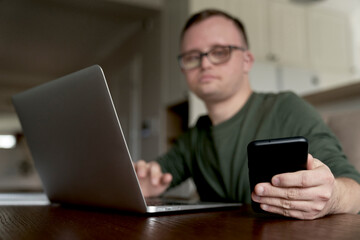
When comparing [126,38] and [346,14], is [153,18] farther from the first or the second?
[346,14]

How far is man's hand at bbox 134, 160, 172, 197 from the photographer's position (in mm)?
871

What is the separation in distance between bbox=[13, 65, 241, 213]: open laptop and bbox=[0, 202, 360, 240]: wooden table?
0.19ft

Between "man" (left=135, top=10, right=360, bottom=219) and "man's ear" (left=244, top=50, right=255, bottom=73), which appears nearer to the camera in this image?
"man" (left=135, top=10, right=360, bottom=219)

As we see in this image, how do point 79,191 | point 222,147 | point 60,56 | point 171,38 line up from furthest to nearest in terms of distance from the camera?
point 60,56 < point 171,38 < point 222,147 < point 79,191

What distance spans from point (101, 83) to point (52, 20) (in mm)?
4182

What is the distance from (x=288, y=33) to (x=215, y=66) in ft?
9.80

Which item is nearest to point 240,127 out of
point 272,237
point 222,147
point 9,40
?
point 222,147

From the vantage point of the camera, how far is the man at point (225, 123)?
831 millimetres

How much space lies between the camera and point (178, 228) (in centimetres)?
40

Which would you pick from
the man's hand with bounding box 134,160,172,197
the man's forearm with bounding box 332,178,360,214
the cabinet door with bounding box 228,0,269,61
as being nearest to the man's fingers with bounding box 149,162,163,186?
the man's hand with bounding box 134,160,172,197

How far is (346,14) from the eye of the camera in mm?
4059

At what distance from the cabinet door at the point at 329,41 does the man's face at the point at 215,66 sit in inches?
118

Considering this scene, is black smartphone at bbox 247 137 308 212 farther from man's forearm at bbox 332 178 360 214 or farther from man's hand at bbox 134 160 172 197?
man's hand at bbox 134 160 172 197

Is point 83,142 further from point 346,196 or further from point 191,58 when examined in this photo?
point 191,58
